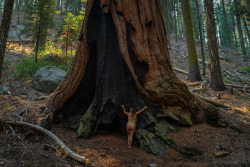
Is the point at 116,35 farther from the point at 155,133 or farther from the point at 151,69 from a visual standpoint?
the point at 155,133

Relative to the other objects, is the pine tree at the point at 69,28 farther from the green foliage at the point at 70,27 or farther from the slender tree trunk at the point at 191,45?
the slender tree trunk at the point at 191,45

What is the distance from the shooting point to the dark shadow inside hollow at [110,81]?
3.68 meters

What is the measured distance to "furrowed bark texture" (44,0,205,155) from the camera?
356 centimetres

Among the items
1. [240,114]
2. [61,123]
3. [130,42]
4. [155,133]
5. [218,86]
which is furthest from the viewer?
[218,86]

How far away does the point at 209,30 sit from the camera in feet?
26.2

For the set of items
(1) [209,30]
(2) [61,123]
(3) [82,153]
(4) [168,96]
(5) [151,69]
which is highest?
(1) [209,30]

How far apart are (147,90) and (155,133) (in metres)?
0.97

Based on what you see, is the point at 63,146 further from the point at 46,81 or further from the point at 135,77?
the point at 46,81

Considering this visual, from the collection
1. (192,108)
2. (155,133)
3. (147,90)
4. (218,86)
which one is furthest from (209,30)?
(155,133)

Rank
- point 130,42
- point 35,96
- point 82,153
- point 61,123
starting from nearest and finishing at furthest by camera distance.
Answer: point 82,153
point 130,42
point 61,123
point 35,96

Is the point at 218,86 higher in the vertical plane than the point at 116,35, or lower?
lower

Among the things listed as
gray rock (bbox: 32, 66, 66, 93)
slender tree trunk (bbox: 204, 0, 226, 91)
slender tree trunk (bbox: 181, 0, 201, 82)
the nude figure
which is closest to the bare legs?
the nude figure

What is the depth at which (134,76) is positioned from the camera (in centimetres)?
366

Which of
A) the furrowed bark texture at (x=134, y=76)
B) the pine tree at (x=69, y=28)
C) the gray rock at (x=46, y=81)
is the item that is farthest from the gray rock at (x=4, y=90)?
the pine tree at (x=69, y=28)
